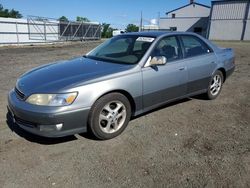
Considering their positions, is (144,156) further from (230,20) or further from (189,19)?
(189,19)

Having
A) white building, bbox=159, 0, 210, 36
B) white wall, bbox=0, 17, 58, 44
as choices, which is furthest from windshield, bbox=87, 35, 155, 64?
white building, bbox=159, 0, 210, 36

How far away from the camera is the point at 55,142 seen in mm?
3375

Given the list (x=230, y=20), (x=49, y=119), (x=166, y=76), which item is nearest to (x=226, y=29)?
(x=230, y=20)

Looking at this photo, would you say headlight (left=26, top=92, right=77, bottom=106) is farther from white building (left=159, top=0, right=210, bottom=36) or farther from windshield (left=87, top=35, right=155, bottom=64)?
white building (left=159, top=0, right=210, bottom=36)

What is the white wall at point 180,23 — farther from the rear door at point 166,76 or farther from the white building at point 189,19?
the rear door at point 166,76

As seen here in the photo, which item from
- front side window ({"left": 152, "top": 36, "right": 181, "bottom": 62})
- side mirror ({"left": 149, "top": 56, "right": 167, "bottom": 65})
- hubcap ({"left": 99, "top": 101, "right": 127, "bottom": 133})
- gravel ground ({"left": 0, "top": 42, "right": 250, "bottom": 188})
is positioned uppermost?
front side window ({"left": 152, "top": 36, "right": 181, "bottom": 62})

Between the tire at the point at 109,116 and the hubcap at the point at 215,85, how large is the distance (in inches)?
97.9

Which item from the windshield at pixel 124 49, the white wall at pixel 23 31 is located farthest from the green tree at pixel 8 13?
the windshield at pixel 124 49

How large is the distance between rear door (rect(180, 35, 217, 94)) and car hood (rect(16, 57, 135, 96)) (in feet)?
4.64

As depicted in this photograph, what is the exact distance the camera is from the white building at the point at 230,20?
3766cm

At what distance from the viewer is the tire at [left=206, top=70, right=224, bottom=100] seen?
16.7ft

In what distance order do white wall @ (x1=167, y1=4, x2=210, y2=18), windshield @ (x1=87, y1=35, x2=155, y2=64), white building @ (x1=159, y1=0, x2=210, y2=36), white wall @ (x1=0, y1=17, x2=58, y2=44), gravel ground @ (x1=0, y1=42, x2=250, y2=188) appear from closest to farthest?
gravel ground @ (x1=0, y1=42, x2=250, y2=188), windshield @ (x1=87, y1=35, x2=155, y2=64), white wall @ (x1=0, y1=17, x2=58, y2=44), white building @ (x1=159, y1=0, x2=210, y2=36), white wall @ (x1=167, y1=4, x2=210, y2=18)

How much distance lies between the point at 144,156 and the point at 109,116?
0.78 meters

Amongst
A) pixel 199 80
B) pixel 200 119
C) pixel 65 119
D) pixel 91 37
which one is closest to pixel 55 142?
pixel 65 119
